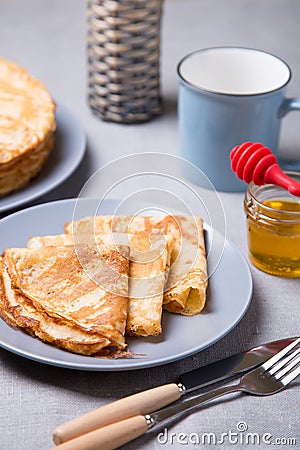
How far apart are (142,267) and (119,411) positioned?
1.18 ft

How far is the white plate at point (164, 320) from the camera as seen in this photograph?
1176 mm

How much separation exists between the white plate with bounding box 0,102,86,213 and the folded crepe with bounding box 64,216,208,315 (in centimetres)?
22

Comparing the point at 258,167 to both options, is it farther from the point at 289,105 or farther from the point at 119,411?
the point at 119,411

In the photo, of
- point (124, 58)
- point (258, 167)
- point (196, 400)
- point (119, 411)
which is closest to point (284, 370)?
point (196, 400)

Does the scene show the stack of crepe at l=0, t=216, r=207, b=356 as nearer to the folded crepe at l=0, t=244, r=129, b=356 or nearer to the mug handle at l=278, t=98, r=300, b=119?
the folded crepe at l=0, t=244, r=129, b=356

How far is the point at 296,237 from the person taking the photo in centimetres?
144

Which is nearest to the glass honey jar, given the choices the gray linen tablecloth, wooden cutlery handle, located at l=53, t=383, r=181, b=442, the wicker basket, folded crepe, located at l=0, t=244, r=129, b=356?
the gray linen tablecloth

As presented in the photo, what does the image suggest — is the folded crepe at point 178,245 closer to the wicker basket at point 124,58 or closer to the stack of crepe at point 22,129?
the stack of crepe at point 22,129

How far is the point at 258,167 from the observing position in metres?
1.45

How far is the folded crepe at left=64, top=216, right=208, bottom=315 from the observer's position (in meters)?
1.32

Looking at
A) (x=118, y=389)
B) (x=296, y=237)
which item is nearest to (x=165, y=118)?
(x=296, y=237)

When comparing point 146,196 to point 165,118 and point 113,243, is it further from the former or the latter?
point 165,118

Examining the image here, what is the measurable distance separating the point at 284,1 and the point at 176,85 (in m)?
0.82

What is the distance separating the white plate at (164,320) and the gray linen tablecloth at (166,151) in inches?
2.3
